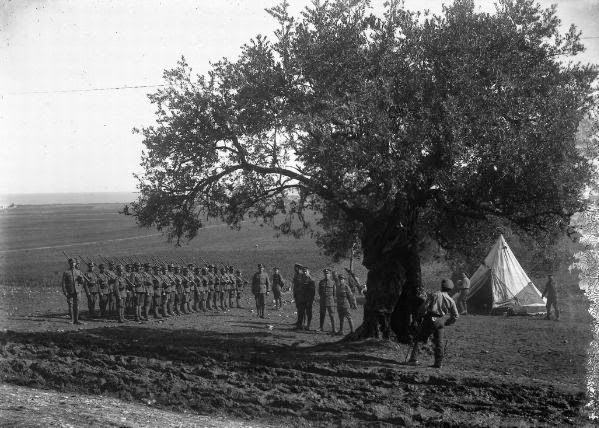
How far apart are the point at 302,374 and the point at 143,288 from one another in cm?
1171

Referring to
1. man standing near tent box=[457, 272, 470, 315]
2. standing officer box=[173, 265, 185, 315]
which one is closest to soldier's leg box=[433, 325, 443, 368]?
man standing near tent box=[457, 272, 470, 315]

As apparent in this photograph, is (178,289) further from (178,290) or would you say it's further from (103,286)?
(103,286)

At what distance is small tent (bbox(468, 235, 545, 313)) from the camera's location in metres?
27.0

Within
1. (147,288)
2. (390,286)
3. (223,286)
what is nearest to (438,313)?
(390,286)

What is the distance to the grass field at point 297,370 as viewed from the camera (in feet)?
33.5

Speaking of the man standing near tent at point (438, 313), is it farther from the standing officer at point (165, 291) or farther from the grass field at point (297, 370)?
the standing officer at point (165, 291)

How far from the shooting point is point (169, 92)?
57.5 feet

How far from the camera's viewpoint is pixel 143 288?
22953mm

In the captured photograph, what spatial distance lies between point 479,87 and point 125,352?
10.6 metres

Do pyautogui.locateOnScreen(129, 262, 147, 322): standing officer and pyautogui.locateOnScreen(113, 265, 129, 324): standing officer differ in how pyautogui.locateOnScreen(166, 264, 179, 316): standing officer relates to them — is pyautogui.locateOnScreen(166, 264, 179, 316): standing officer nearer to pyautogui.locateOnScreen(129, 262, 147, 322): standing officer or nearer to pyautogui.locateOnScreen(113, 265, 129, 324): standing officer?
pyautogui.locateOnScreen(129, 262, 147, 322): standing officer

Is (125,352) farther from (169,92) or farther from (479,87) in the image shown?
(479,87)

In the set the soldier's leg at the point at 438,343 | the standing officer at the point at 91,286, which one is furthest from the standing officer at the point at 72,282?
the soldier's leg at the point at 438,343

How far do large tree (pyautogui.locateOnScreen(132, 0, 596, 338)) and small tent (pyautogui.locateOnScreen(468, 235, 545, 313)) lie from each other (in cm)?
1077

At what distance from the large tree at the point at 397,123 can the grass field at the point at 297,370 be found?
331 cm
